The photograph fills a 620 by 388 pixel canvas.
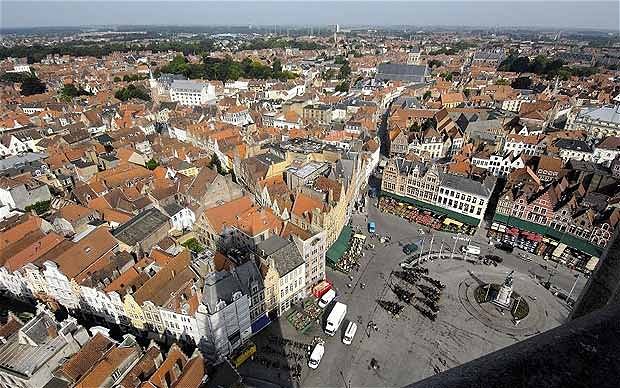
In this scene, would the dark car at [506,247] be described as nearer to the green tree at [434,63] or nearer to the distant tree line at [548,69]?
the distant tree line at [548,69]

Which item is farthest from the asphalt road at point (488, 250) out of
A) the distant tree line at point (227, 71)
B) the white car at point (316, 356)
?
the distant tree line at point (227, 71)

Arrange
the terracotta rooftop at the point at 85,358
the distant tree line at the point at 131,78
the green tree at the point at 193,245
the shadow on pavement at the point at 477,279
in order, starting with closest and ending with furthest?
the terracotta rooftop at the point at 85,358 → the shadow on pavement at the point at 477,279 → the green tree at the point at 193,245 → the distant tree line at the point at 131,78

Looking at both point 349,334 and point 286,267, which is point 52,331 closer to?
point 286,267

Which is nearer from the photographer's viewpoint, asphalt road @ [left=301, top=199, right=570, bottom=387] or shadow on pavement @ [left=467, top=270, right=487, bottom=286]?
asphalt road @ [left=301, top=199, right=570, bottom=387]

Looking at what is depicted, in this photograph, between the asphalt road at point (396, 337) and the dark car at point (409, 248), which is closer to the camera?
the asphalt road at point (396, 337)

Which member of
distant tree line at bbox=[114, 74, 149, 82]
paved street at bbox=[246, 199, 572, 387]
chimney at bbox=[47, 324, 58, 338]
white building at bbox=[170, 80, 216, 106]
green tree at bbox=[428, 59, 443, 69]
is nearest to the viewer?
chimney at bbox=[47, 324, 58, 338]

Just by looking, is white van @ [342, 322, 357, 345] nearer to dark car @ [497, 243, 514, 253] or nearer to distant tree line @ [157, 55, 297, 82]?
dark car @ [497, 243, 514, 253]

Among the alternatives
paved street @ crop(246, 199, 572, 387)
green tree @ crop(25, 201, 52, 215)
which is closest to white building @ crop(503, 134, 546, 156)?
paved street @ crop(246, 199, 572, 387)

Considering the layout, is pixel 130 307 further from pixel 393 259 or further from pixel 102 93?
pixel 102 93
